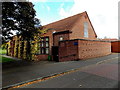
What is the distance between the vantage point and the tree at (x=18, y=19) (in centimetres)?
720

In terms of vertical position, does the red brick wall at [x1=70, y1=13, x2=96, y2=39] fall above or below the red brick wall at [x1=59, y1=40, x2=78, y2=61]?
above

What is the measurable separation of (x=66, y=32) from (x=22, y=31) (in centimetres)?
778

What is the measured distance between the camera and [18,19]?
Answer: 8156 millimetres

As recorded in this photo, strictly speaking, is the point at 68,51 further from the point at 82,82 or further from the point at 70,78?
the point at 82,82

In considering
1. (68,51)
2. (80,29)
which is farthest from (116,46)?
(68,51)

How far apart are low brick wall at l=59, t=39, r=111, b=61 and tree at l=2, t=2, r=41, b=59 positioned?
17.2 ft

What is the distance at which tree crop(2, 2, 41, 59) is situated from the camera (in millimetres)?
7196

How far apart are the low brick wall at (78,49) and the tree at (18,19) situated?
524cm

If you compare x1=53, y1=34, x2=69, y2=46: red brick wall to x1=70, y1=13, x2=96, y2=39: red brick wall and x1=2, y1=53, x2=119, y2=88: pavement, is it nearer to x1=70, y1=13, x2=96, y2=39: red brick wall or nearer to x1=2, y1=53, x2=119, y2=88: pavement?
x1=70, y1=13, x2=96, y2=39: red brick wall

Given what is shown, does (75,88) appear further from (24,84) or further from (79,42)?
(79,42)

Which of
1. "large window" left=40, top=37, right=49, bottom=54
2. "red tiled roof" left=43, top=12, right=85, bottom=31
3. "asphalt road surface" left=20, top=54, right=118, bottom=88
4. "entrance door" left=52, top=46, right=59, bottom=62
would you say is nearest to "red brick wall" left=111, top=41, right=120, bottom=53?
"red tiled roof" left=43, top=12, right=85, bottom=31

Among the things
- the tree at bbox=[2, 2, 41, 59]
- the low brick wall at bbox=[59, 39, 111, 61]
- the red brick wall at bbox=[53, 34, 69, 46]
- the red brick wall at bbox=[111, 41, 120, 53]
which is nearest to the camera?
the tree at bbox=[2, 2, 41, 59]

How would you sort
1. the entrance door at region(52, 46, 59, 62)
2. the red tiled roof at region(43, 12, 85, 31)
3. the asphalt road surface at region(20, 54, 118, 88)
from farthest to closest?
the red tiled roof at region(43, 12, 85, 31) < the entrance door at region(52, 46, 59, 62) < the asphalt road surface at region(20, 54, 118, 88)

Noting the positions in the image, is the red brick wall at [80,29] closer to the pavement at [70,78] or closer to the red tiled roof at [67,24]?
the red tiled roof at [67,24]
